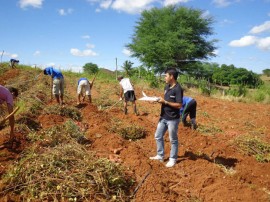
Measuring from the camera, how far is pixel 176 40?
23.2m

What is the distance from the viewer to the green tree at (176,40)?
2345 cm

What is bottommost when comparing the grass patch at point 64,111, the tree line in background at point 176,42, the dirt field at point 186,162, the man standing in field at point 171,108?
the dirt field at point 186,162

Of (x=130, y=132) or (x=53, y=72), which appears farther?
(x=53, y=72)

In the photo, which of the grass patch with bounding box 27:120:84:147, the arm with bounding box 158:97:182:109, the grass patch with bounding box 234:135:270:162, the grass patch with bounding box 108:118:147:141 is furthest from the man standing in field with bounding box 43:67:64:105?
the grass patch with bounding box 234:135:270:162

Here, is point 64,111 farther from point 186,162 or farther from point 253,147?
point 253,147

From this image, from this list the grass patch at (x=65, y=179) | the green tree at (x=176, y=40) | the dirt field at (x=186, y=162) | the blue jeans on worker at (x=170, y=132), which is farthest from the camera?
the green tree at (x=176, y=40)

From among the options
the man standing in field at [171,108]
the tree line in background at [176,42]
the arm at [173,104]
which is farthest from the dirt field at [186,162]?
the tree line in background at [176,42]

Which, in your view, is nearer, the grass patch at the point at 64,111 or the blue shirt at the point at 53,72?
the grass patch at the point at 64,111

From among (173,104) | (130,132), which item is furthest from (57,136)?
(173,104)

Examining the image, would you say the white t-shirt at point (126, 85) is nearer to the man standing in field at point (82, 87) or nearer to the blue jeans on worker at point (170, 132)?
the man standing in field at point (82, 87)

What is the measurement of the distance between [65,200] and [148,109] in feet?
24.9

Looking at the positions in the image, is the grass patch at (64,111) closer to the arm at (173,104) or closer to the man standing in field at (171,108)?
the man standing in field at (171,108)

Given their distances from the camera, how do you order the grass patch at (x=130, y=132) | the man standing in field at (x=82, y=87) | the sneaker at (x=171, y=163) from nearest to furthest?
the sneaker at (x=171, y=163), the grass patch at (x=130, y=132), the man standing in field at (x=82, y=87)

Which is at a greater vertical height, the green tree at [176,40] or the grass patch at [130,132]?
the green tree at [176,40]
